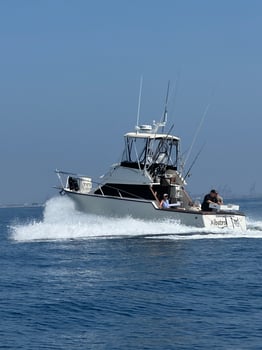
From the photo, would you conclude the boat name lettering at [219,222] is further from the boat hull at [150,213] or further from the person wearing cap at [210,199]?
the person wearing cap at [210,199]

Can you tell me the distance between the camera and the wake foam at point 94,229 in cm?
4062

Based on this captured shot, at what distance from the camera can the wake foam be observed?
40.6 metres

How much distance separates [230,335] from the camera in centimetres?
1767

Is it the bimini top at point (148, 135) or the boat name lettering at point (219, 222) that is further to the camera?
the bimini top at point (148, 135)

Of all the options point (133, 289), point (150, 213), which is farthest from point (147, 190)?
point (133, 289)

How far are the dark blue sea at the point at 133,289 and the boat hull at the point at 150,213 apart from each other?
1.40ft

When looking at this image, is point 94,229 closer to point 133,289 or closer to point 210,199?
point 210,199

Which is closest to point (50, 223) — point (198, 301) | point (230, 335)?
point (198, 301)

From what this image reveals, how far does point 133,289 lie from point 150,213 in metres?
17.2

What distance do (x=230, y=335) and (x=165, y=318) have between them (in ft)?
7.86

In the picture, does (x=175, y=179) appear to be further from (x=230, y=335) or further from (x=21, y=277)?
(x=230, y=335)

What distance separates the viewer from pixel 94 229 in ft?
139

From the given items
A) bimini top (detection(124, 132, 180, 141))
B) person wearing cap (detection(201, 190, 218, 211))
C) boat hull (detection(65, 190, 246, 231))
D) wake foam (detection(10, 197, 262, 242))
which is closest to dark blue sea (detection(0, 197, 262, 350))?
wake foam (detection(10, 197, 262, 242))

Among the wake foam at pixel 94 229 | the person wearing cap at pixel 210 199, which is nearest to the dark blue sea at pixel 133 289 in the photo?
the wake foam at pixel 94 229
